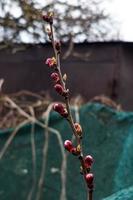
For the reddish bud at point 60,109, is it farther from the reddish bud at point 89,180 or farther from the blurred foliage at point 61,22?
the blurred foliage at point 61,22

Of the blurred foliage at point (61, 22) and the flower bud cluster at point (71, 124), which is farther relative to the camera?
the blurred foliage at point (61, 22)

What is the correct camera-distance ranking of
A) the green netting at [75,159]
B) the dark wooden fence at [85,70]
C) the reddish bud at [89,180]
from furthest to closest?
the dark wooden fence at [85,70] < the green netting at [75,159] < the reddish bud at [89,180]

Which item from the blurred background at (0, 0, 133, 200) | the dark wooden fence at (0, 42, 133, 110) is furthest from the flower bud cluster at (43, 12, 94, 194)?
the dark wooden fence at (0, 42, 133, 110)

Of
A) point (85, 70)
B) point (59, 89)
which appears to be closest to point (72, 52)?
point (85, 70)

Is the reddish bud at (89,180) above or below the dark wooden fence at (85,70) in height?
below

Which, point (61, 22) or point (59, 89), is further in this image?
point (61, 22)

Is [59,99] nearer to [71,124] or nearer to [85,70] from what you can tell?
[85,70]

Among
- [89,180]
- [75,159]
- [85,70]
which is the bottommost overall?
[75,159]

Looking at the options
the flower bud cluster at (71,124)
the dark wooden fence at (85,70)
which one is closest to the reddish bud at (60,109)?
the flower bud cluster at (71,124)
